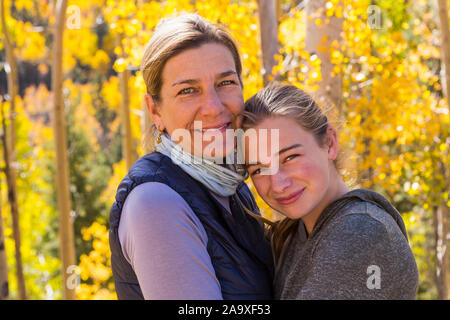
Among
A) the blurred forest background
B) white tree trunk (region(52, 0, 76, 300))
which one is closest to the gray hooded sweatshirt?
the blurred forest background

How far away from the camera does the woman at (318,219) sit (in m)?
1.39

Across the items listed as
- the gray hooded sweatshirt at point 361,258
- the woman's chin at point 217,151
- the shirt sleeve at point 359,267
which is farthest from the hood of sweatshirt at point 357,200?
the woman's chin at point 217,151

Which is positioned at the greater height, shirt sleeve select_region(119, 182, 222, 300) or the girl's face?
the girl's face

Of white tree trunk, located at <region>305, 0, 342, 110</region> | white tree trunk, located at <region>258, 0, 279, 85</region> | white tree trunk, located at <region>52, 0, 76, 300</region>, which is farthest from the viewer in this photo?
white tree trunk, located at <region>52, 0, 76, 300</region>

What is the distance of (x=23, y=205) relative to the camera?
1474 centimetres

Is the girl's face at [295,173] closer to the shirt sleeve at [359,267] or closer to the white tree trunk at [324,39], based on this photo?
the shirt sleeve at [359,267]

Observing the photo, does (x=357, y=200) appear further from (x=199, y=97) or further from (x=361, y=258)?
(x=199, y=97)

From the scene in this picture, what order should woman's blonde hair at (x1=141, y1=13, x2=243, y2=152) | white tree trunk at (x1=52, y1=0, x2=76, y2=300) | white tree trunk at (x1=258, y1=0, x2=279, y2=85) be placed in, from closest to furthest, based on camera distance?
woman's blonde hair at (x1=141, y1=13, x2=243, y2=152) → white tree trunk at (x1=258, y1=0, x2=279, y2=85) → white tree trunk at (x1=52, y1=0, x2=76, y2=300)

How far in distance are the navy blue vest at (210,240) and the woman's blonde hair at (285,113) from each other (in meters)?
0.17

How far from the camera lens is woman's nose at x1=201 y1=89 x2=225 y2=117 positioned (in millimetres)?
1663

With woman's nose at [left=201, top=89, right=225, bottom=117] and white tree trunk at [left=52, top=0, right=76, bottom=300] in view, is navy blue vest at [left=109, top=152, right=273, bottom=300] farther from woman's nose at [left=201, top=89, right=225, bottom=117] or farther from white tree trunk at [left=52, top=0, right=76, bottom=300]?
white tree trunk at [left=52, top=0, right=76, bottom=300]

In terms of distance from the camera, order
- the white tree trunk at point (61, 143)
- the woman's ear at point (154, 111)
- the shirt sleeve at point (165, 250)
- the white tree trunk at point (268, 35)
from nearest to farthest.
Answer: the shirt sleeve at point (165, 250) → the woman's ear at point (154, 111) → the white tree trunk at point (268, 35) → the white tree trunk at point (61, 143)
